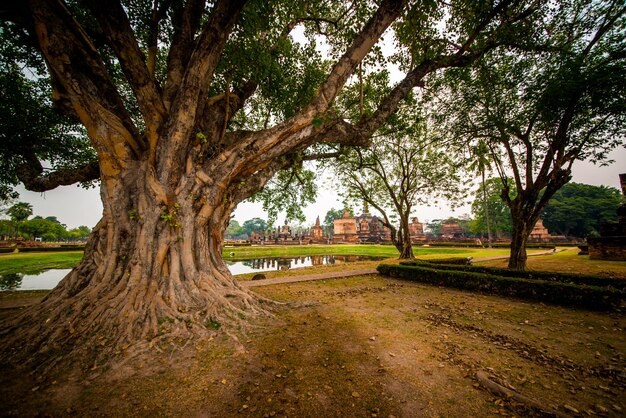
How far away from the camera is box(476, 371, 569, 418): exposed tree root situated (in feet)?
7.73

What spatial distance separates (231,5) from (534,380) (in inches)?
300

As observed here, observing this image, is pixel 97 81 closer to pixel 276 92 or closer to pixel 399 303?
pixel 276 92

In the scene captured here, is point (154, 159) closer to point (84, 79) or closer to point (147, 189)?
point (147, 189)

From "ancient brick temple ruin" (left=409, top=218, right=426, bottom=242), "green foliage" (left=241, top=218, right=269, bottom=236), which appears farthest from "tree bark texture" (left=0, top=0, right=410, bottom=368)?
"green foliage" (left=241, top=218, right=269, bottom=236)

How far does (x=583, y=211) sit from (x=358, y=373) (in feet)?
210

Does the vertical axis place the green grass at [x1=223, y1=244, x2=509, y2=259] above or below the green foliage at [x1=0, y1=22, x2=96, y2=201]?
below

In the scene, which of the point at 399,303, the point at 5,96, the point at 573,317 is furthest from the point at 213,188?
the point at 573,317

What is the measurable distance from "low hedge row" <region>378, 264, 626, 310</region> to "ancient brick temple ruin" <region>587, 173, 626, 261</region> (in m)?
13.1

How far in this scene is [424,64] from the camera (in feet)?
20.8

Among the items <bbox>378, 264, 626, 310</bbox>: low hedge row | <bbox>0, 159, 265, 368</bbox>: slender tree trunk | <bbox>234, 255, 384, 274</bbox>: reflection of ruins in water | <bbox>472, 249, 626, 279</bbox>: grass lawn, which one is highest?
<bbox>0, 159, 265, 368</bbox>: slender tree trunk

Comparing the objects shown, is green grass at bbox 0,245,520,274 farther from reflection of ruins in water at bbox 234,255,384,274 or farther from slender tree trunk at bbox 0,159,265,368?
slender tree trunk at bbox 0,159,265,368

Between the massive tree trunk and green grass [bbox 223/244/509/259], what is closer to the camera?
the massive tree trunk

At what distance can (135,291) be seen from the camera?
13.8ft

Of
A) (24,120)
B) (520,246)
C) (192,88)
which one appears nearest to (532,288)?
(520,246)
